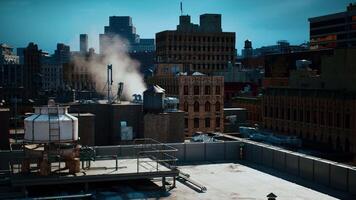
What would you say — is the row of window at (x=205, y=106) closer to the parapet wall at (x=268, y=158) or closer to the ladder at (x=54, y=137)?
the parapet wall at (x=268, y=158)

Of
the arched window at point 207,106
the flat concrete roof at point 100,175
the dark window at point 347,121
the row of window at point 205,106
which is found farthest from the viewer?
the arched window at point 207,106

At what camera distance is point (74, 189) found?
25969mm

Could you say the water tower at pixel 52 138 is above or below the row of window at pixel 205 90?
below

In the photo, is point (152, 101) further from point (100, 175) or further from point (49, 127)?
point (100, 175)

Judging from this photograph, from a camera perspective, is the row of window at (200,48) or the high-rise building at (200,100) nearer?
the high-rise building at (200,100)

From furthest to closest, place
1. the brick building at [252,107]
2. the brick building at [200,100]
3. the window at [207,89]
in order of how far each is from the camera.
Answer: the brick building at [252,107], the window at [207,89], the brick building at [200,100]

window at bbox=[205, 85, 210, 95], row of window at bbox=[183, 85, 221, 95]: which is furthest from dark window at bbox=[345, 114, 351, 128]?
window at bbox=[205, 85, 210, 95]

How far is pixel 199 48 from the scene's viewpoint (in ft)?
530

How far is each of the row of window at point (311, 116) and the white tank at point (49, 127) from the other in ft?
171

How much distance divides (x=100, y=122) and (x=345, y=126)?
40763 mm

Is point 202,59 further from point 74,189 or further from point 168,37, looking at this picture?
point 74,189

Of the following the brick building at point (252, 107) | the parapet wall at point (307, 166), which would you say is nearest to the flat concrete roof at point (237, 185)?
the parapet wall at point (307, 166)

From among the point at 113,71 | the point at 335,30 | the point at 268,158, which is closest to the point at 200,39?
the point at 113,71

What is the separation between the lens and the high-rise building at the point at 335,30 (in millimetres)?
143500
